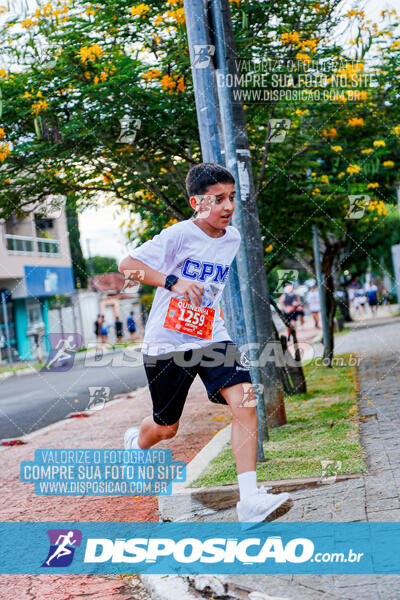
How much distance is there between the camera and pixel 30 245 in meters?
33.8

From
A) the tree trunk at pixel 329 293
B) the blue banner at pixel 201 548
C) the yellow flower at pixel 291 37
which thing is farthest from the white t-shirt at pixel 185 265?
the tree trunk at pixel 329 293

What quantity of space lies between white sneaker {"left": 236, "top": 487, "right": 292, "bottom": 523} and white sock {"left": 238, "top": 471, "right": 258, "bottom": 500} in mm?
21

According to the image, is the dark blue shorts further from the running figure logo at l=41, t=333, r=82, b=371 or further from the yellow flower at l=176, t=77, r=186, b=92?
the running figure logo at l=41, t=333, r=82, b=371

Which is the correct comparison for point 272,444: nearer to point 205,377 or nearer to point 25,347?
point 205,377

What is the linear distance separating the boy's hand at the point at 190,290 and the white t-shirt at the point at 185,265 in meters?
0.12

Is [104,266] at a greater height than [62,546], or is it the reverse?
[104,266]

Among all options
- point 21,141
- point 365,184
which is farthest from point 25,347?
point 21,141

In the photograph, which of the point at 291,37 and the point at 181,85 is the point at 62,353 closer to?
the point at 181,85

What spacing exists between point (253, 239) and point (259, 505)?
3395 mm

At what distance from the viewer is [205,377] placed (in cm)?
392

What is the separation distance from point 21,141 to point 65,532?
4.11 meters

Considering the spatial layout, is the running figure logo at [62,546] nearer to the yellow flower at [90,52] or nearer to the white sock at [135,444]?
the white sock at [135,444]

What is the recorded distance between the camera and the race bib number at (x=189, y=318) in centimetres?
381

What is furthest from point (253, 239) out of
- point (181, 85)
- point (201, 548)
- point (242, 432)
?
point (201, 548)
